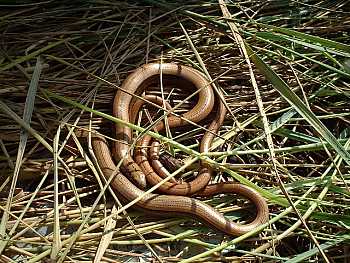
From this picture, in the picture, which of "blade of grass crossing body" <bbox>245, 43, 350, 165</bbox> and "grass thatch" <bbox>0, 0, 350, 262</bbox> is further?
"grass thatch" <bbox>0, 0, 350, 262</bbox>

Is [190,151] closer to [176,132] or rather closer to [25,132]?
[176,132]

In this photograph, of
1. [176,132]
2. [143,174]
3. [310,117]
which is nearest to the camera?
[310,117]

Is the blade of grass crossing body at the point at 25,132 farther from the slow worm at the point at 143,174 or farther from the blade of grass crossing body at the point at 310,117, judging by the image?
the blade of grass crossing body at the point at 310,117

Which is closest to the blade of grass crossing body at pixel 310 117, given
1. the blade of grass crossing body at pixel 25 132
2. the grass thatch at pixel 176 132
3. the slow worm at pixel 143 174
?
the grass thatch at pixel 176 132

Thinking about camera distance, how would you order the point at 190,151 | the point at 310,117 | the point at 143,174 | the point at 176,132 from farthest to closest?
the point at 176,132 < the point at 143,174 < the point at 190,151 < the point at 310,117

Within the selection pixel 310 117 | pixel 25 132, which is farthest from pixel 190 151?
pixel 25 132

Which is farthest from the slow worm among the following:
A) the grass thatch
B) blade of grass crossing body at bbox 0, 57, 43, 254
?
blade of grass crossing body at bbox 0, 57, 43, 254

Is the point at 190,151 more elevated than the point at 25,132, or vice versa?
the point at 25,132

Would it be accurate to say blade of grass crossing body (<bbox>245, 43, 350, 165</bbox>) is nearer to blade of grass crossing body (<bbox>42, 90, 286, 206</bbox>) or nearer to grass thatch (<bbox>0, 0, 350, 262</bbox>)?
grass thatch (<bbox>0, 0, 350, 262</bbox>)
